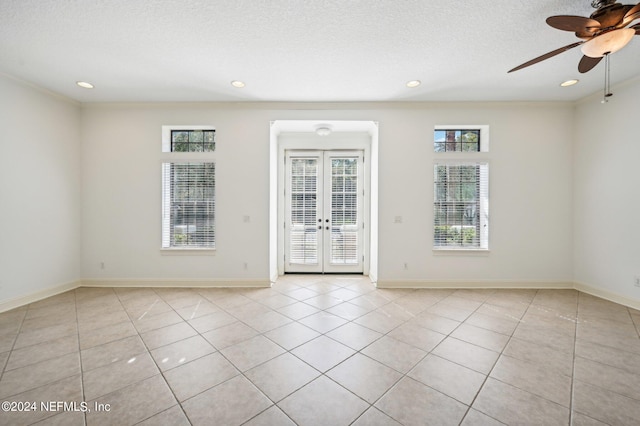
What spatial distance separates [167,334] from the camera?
2586mm

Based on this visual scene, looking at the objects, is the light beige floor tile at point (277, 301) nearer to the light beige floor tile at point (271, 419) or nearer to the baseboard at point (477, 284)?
the baseboard at point (477, 284)

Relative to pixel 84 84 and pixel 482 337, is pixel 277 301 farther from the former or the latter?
pixel 84 84

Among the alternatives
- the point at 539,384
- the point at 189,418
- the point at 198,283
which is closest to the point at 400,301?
the point at 539,384

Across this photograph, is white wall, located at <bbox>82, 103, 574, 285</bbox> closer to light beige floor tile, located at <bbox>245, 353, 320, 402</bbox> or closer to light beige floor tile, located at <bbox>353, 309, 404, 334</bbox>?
light beige floor tile, located at <bbox>353, 309, 404, 334</bbox>

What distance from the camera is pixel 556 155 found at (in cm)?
402

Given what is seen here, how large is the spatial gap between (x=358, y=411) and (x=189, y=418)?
1.06 metres

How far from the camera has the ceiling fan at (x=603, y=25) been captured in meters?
1.79

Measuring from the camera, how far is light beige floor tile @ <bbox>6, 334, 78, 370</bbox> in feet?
6.89

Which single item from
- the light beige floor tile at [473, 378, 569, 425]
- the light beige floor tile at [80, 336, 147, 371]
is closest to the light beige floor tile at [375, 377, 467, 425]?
the light beige floor tile at [473, 378, 569, 425]

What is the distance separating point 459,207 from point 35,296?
6.40 metres

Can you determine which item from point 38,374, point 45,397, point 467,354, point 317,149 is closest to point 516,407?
point 467,354

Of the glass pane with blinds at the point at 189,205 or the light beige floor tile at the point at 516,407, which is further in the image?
the glass pane with blinds at the point at 189,205

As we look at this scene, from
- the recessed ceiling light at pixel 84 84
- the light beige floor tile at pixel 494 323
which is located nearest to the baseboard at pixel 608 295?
the light beige floor tile at pixel 494 323

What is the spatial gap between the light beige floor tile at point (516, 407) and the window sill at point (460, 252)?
2.39 meters
